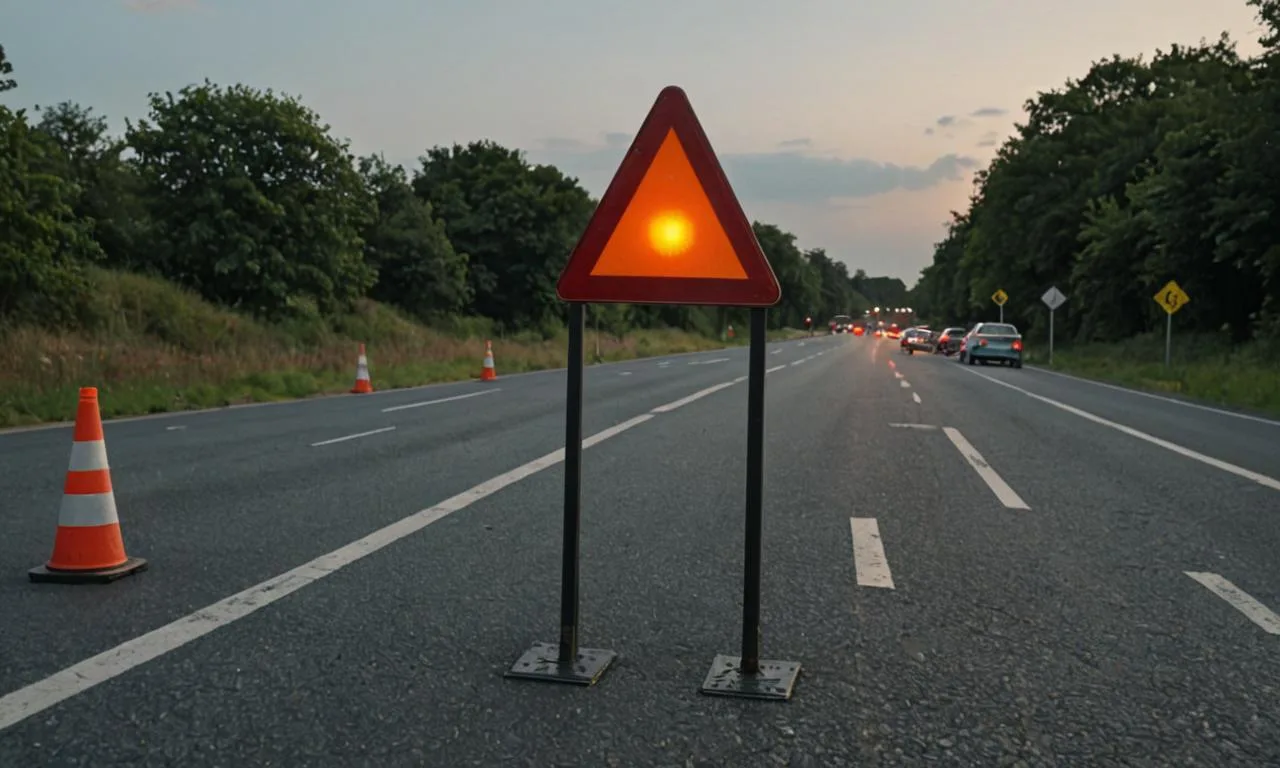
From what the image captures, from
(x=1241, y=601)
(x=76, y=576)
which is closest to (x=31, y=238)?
(x=76, y=576)

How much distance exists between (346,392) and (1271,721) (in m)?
19.5

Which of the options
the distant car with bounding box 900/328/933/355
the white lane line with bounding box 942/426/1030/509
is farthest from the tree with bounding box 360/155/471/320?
the white lane line with bounding box 942/426/1030/509

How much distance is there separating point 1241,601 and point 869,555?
183 centimetres

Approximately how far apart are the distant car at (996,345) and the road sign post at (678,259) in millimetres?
36057

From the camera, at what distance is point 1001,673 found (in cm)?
397

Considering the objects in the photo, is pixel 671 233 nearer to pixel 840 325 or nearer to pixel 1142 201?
pixel 1142 201

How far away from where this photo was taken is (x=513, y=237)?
181ft

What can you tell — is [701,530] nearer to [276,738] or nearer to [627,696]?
[627,696]

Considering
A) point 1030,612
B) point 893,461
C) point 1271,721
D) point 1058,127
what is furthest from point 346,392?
point 1058,127

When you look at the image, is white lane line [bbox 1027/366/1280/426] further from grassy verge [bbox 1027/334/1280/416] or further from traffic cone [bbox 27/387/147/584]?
traffic cone [bbox 27/387/147/584]

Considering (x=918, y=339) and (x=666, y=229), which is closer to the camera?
(x=666, y=229)

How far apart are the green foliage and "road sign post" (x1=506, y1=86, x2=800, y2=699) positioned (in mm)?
28705

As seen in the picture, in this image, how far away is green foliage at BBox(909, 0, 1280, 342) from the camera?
2872cm

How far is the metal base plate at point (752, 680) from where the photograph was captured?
12.0 ft
